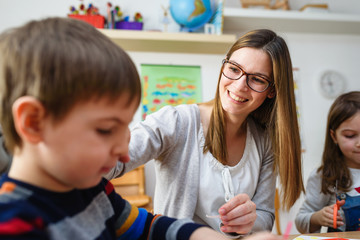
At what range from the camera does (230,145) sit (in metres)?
1.22

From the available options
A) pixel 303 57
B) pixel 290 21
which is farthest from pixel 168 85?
pixel 303 57

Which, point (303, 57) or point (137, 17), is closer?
point (137, 17)

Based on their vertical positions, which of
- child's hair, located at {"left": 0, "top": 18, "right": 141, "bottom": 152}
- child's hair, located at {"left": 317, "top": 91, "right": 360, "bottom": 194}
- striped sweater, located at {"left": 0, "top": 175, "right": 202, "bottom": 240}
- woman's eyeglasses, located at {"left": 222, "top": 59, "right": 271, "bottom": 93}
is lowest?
child's hair, located at {"left": 317, "top": 91, "right": 360, "bottom": 194}

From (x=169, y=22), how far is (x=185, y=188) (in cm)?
192

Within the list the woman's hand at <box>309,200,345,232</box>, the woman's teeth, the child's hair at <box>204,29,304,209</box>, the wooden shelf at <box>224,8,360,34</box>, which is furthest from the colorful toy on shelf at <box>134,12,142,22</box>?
the woman's hand at <box>309,200,345,232</box>

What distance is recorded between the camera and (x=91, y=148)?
1.47ft

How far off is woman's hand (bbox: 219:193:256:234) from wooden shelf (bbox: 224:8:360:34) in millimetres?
2002

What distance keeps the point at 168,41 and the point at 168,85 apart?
0.41 metres

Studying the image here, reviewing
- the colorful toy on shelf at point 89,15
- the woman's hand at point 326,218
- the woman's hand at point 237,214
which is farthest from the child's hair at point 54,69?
the colorful toy on shelf at point 89,15

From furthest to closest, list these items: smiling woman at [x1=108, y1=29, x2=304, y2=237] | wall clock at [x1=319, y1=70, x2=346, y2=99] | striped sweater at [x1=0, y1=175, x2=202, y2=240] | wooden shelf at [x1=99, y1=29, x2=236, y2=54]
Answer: wall clock at [x1=319, y1=70, x2=346, y2=99], wooden shelf at [x1=99, y1=29, x2=236, y2=54], smiling woman at [x1=108, y1=29, x2=304, y2=237], striped sweater at [x1=0, y1=175, x2=202, y2=240]

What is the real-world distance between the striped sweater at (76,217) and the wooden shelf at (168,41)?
6.29 ft

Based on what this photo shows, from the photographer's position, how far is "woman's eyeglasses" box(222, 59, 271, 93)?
43.8 inches

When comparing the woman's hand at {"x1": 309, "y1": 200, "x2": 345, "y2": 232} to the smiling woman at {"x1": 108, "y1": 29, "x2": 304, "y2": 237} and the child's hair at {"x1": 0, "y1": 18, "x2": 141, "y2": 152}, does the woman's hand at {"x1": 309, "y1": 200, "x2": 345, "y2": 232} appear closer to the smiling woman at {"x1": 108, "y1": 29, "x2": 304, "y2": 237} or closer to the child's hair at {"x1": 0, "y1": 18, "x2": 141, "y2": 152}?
the smiling woman at {"x1": 108, "y1": 29, "x2": 304, "y2": 237}

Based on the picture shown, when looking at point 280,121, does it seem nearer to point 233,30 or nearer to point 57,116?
point 57,116
